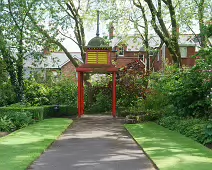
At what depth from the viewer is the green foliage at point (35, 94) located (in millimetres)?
27750

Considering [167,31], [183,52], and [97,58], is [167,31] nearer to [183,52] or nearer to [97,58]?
[97,58]

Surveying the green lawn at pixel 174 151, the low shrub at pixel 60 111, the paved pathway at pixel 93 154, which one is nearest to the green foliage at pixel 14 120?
the paved pathway at pixel 93 154

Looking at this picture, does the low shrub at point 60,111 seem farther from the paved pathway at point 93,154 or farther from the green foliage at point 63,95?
the paved pathway at point 93,154

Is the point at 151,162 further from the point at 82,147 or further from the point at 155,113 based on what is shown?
Answer: the point at 155,113

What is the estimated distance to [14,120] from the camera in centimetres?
1725

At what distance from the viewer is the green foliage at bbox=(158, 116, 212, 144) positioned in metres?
11.6

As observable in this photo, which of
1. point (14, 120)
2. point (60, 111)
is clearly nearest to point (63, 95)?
point (60, 111)

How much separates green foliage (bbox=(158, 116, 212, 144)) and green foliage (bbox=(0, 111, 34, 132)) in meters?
6.53

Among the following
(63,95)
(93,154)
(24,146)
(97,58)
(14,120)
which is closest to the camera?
(93,154)

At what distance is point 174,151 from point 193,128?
3.44 meters

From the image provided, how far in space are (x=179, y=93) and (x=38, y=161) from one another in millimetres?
9486

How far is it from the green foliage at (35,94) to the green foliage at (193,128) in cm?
1329

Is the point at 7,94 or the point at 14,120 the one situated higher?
the point at 7,94

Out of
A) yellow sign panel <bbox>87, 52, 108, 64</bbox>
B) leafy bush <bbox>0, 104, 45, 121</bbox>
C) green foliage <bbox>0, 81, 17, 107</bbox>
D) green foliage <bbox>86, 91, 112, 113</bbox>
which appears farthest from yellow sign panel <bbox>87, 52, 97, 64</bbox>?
green foliage <bbox>0, 81, 17, 107</bbox>
